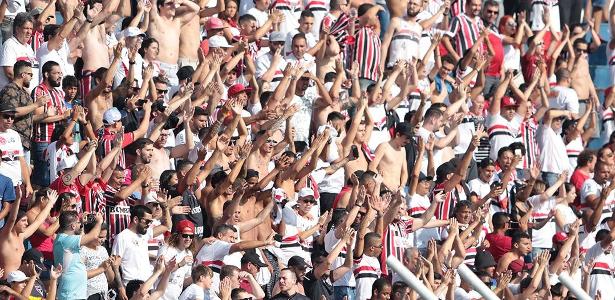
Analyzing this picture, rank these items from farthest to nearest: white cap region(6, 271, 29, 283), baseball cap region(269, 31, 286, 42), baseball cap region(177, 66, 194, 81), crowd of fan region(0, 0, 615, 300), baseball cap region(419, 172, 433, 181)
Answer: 1. baseball cap region(269, 31, 286, 42)
2. baseball cap region(419, 172, 433, 181)
3. baseball cap region(177, 66, 194, 81)
4. crowd of fan region(0, 0, 615, 300)
5. white cap region(6, 271, 29, 283)

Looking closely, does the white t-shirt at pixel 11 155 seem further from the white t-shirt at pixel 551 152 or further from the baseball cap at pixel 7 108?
the white t-shirt at pixel 551 152

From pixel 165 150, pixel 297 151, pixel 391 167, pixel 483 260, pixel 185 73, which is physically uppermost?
pixel 185 73

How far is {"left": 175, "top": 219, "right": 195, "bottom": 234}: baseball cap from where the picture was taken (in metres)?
17.0

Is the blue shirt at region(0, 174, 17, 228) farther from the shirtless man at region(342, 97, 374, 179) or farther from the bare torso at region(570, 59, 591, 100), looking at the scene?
the bare torso at region(570, 59, 591, 100)

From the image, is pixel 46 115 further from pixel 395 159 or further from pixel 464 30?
pixel 464 30

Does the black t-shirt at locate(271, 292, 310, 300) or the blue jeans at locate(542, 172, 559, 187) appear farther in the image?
the blue jeans at locate(542, 172, 559, 187)

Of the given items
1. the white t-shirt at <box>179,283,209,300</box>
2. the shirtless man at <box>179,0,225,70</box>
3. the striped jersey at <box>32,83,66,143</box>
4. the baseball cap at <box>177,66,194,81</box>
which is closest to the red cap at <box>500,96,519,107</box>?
the shirtless man at <box>179,0,225,70</box>

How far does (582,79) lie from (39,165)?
28.8 ft

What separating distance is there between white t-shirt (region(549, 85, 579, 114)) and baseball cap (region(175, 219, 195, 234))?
725 centimetres

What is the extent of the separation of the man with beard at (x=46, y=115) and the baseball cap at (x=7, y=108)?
0.35 meters

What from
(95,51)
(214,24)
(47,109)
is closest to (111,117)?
(47,109)

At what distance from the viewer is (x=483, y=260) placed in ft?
62.3

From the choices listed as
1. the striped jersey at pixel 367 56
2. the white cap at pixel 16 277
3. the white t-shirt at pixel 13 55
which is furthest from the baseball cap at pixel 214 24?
the white cap at pixel 16 277

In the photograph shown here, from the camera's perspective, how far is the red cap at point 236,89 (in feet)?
65.4
